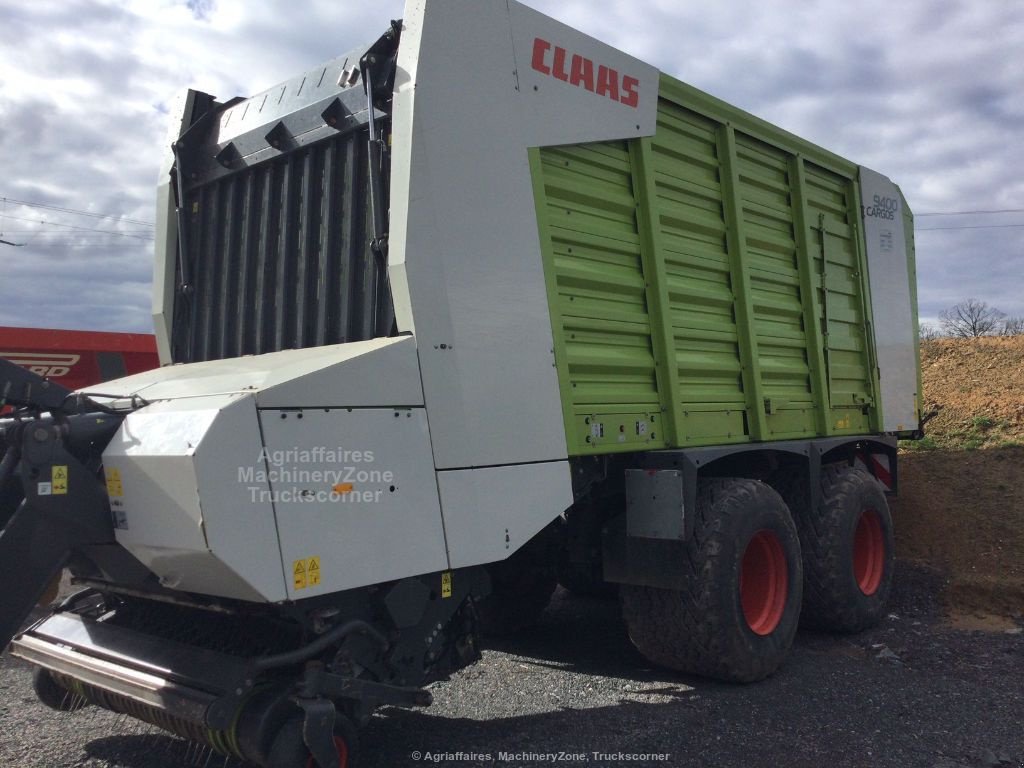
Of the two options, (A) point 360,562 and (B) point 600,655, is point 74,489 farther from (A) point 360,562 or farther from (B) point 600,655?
(B) point 600,655

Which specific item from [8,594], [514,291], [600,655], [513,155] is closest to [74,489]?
[8,594]

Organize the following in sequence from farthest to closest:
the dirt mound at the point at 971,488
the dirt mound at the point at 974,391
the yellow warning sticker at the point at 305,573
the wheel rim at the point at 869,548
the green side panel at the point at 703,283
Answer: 1. the dirt mound at the point at 974,391
2. the dirt mound at the point at 971,488
3. the wheel rim at the point at 869,548
4. the green side panel at the point at 703,283
5. the yellow warning sticker at the point at 305,573

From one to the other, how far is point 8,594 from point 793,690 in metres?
3.66

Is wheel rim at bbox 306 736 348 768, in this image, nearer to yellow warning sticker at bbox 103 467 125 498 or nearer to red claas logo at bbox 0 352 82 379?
yellow warning sticker at bbox 103 467 125 498

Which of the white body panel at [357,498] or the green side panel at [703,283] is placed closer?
the white body panel at [357,498]

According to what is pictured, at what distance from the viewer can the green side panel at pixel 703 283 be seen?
4105 millimetres

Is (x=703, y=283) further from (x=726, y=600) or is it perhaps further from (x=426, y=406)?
(x=426, y=406)

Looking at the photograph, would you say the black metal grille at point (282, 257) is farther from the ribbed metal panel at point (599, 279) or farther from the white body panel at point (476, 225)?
the ribbed metal panel at point (599, 279)

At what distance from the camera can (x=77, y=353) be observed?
24.2 ft

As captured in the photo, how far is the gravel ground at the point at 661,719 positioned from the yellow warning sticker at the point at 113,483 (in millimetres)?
1246

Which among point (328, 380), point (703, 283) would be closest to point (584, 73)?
point (703, 283)

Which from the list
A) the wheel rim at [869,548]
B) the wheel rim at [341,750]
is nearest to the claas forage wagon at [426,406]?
the wheel rim at [341,750]

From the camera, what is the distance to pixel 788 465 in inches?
222

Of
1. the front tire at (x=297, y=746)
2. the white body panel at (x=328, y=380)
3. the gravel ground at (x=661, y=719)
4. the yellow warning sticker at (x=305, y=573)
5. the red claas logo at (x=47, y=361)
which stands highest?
the red claas logo at (x=47, y=361)
